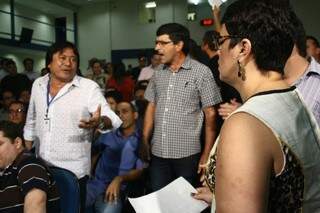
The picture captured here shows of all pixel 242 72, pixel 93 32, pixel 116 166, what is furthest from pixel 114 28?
pixel 242 72

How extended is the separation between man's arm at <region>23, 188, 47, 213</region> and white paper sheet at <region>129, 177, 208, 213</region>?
0.51 m

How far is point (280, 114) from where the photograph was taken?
83 centimetres

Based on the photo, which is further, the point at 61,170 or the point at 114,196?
the point at 114,196

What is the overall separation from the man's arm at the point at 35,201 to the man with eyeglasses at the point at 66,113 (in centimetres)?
31

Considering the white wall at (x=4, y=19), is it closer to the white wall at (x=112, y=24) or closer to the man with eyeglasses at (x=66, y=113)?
the white wall at (x=112, y=24)

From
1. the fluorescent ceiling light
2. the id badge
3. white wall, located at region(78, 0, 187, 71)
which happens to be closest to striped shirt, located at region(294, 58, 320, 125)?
the id badge

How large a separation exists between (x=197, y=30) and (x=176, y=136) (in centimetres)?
771

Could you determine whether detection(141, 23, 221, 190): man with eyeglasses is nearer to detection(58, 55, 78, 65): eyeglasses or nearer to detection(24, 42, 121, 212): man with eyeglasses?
detection(24, 42, 121, 212): man with eyeglasses

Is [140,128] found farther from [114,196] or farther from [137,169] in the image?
[114,196]

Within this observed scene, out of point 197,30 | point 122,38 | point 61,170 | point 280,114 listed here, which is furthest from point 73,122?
point 122,38

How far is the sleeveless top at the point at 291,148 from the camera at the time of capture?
31.7 inches

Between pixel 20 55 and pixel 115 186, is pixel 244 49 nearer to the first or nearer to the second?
pixel 115 186

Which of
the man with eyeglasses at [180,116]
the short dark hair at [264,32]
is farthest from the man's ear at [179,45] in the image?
the short dark hair at [264,32]

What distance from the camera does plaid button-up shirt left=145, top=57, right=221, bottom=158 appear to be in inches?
103
